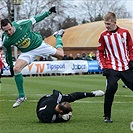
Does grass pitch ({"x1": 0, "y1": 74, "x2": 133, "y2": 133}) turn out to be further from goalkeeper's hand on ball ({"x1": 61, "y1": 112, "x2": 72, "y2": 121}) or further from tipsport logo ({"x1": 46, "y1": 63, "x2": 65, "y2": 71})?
tipsport logo ({"x1": 46, "y1": 63, "x2": 65, "y2": 71})

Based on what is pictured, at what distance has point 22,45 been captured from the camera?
12758mm

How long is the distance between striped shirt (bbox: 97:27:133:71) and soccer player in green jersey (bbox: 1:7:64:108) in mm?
2967

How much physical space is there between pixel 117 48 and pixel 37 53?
12.1 ft

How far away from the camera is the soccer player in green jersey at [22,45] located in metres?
12.5

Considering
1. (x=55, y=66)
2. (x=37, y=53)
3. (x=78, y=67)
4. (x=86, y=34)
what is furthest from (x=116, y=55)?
(x=86, y=34)

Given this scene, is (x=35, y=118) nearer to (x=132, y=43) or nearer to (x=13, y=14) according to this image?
(x=132, y=43)

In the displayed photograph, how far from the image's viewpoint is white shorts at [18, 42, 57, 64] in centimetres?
1296

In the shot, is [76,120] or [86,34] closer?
[76,120]

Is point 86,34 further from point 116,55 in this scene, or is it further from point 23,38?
point 116,55

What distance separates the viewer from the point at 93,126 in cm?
945

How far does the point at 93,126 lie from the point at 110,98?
81 cm

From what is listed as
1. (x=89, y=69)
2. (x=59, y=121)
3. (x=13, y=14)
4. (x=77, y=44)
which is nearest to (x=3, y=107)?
(x=59, y=121)

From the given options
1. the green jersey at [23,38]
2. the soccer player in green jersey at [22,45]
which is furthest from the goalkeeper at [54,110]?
the green jersey at [23,38]

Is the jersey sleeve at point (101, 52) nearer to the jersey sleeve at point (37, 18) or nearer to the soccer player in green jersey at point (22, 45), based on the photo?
the soccer player in green jersey at point (22, 45)
